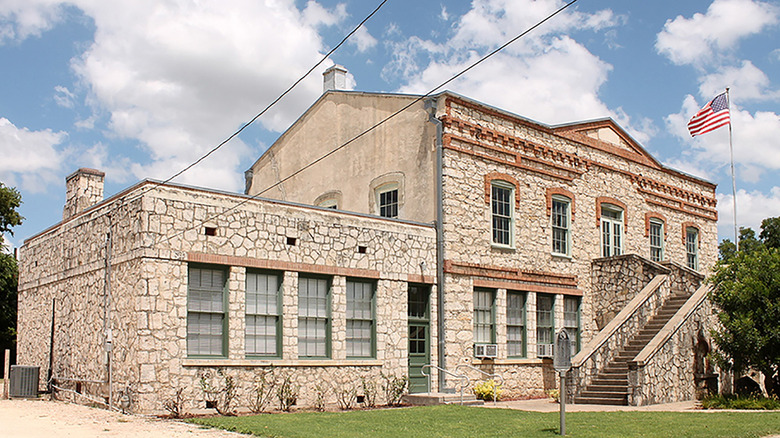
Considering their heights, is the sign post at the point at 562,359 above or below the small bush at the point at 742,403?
above

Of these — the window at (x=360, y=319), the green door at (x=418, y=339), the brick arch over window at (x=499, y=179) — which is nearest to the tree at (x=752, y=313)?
the brick arch over window at (x=499, y=179)

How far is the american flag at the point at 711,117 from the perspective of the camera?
23.8m

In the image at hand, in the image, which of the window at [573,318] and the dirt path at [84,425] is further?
the window at [573,318]

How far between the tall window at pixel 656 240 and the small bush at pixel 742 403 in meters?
8.90

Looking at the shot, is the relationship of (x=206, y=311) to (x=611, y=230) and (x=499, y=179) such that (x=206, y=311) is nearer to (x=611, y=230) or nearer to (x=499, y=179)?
(x=499, y=179)

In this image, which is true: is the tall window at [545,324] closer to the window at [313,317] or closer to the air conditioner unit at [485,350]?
the air conditioner unit at [485,350]

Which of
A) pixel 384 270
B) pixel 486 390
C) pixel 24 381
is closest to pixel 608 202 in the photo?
pixel 486 390

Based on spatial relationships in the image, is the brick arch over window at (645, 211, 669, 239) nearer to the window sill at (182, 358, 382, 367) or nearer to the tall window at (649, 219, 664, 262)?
the tall window at (649, 219, 664, 262)

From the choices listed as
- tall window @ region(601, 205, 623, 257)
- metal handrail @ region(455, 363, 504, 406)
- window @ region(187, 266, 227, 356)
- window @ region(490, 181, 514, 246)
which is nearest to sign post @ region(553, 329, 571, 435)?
metal handrail @ region(455, 363, 504, 406)

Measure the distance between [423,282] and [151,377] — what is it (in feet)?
23.2

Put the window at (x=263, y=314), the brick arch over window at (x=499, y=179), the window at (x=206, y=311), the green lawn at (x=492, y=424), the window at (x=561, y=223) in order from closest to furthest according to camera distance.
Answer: the green lawn at (x=492, y=424)
the window at (x=206, y=311)
the window at (x=263, y=314)
the brick arch over window at (x=499, y=179)
the window at (x=561, y=223)

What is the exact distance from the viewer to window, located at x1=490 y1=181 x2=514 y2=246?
20.8 meters

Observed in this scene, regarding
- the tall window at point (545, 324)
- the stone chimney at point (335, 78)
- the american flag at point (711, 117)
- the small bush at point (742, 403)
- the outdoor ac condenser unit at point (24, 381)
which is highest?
the stone chimney at point (335, 78)

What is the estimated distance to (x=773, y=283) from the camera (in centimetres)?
1766
